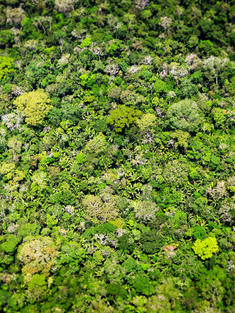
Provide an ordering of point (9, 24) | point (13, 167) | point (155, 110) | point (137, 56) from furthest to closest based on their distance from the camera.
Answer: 1. point (9, 24)
2. point (137, 56)
3. point (155, 110)
4. point (13, 167)

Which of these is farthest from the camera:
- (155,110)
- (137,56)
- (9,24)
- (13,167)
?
(9,24)

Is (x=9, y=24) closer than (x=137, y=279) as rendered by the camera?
No

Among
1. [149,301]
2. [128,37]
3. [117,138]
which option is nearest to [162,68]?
[128,37]

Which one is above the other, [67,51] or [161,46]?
[161,46]

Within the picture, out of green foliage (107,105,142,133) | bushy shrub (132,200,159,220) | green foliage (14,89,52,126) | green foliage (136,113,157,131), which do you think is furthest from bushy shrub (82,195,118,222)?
green foliage (14,89,52,126)

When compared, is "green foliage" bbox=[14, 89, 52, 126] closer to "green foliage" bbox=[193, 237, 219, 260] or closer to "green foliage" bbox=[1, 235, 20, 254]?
"green foliage" bbox=[1, 235, 20, 254]

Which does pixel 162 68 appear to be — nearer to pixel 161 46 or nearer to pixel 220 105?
pixel 161 46

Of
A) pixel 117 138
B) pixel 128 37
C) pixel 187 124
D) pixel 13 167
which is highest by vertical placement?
pixel 128 37
